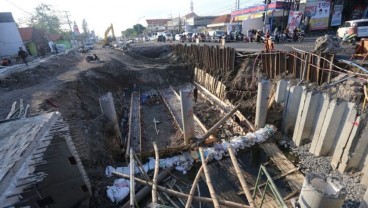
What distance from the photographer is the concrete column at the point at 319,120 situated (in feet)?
21.6

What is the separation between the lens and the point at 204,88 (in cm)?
1501

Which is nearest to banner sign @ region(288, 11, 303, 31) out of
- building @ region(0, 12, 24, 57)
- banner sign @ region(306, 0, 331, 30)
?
banner sign @ region(306, 0, 331, 30)

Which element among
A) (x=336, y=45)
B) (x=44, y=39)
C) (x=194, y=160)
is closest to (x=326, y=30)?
(x=336, y=45)

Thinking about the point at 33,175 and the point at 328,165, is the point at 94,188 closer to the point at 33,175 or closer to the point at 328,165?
the point at 33,175

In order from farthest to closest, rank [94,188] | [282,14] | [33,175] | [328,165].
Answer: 1. [282,14]
2. [328,165]
3. [94,188]
4. [33,175]

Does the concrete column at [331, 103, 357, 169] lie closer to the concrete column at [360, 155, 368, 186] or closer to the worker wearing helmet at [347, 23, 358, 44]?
the concrete column at [360, 155, 368, 186]

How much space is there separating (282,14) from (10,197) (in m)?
30.8

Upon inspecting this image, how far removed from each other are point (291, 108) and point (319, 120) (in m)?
1.37

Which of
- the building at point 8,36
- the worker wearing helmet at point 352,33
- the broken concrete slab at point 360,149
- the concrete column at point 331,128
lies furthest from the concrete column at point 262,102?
the building at point 8,36

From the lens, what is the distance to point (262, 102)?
823 centimetres

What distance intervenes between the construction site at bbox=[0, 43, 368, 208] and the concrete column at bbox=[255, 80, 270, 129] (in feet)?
0.13

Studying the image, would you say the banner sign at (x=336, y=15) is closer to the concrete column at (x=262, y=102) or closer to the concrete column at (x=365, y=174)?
the concrete column at (x=262, y=102)

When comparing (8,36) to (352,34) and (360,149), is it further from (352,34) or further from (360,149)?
(352,34)

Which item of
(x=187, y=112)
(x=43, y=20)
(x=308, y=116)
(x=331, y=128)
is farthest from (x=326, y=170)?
(x=43, y=20)
